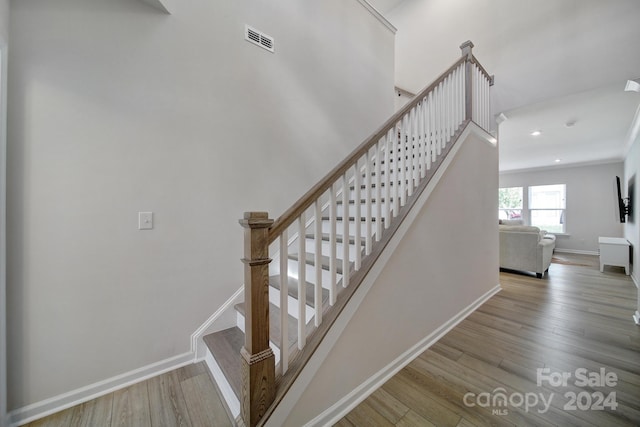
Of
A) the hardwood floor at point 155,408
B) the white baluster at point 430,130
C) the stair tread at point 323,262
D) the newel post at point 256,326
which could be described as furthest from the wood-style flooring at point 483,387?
the white baluster at point 430,130

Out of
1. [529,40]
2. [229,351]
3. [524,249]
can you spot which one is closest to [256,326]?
[229,351]

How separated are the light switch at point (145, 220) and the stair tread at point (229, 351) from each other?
0.90 meters

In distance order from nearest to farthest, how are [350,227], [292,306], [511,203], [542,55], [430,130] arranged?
1. [292,306]
2. [350,227]
3. [430,130]
4. [542,55]
5. [511,203]

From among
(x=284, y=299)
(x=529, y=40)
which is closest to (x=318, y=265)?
(x=284, y=299)

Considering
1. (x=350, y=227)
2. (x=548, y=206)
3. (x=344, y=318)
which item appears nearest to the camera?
(x=344, y=318)

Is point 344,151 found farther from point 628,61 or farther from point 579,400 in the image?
point 628,61

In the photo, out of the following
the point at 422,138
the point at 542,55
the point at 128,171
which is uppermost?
the point at 542,55

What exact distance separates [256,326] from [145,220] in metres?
1.14

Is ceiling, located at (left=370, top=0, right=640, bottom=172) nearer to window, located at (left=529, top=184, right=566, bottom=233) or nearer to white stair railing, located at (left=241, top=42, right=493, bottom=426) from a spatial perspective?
white stair railing, located at (left=241, top=42, right=493, bottom=426)

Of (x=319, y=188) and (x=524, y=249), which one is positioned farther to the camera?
(x=524, y=249)

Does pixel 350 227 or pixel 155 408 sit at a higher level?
pixel 350 227

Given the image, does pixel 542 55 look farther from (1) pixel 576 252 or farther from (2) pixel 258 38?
(1) pixel 576 252

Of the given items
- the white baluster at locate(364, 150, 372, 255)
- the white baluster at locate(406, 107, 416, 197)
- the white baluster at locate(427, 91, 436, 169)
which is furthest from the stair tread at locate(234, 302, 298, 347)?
the white baluster at locate(427, 91, 436, 169)

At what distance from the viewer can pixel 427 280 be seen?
6.65 ft
